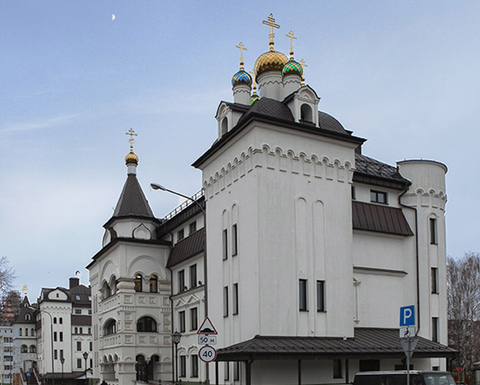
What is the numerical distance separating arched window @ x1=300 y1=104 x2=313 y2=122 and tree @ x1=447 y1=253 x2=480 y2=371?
31763 mm

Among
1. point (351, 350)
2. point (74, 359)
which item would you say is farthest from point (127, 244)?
point (74, 359)

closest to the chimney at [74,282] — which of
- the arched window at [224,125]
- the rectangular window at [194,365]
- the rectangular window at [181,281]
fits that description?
the rectangular window at [181,281]

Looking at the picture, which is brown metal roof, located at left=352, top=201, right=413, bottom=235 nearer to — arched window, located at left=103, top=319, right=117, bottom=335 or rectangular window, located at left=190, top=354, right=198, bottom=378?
rectangular window, located at left=190, top=354, right=198, bottom=378

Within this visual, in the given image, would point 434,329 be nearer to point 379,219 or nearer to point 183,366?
point 379,219

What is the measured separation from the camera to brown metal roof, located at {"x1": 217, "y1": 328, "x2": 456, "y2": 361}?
23.0 meters

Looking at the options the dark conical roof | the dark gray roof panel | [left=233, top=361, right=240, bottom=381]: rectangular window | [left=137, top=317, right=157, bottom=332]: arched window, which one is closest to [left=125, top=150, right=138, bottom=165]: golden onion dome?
the dark conical roof

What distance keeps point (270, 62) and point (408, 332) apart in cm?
2075

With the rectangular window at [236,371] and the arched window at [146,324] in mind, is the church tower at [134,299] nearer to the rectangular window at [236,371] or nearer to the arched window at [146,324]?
the arched window at [146,324]

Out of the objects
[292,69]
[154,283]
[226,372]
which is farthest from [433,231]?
[154,283]

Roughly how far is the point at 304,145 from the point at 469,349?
1378 inches

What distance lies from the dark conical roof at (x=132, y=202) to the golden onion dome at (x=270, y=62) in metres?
14.1

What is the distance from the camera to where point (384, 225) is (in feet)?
99.0

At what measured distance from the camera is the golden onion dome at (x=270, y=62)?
32.8 m

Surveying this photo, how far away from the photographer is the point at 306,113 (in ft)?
94.0
